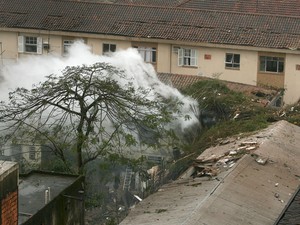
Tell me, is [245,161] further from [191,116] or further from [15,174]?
[15,174]

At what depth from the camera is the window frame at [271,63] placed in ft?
110

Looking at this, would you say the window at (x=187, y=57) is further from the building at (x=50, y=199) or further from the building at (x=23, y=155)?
the building at (x=50, y=199)

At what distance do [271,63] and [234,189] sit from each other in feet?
59.8

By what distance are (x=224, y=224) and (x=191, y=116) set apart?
1068 cm

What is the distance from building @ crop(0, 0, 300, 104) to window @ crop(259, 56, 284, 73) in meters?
0.04

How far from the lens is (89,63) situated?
30.5m

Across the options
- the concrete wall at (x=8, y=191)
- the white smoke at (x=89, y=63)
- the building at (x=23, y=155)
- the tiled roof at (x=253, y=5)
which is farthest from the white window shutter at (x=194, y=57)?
the concrete wall at (x=8, y=191)

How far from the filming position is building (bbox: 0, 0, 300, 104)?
3362 centimetres

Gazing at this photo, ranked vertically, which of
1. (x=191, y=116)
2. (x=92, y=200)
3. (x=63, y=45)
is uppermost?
(x=63, y=45)

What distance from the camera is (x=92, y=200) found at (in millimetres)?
18781

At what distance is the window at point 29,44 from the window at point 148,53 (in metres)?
4.79

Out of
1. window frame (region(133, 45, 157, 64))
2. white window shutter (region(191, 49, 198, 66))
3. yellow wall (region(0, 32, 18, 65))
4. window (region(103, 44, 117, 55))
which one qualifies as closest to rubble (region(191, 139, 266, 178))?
white window shutter (region(191, 49, 198, 66))

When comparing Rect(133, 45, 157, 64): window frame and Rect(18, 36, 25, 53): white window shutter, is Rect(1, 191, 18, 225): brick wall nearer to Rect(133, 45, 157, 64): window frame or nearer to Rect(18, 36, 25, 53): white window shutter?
Rect(133, 45, 157, 64): window frame

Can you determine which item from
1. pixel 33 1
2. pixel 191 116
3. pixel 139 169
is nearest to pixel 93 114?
pixel 139 169
